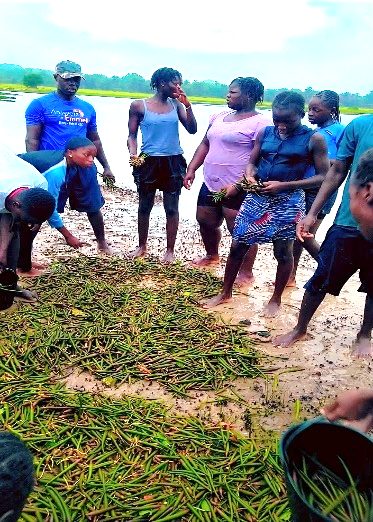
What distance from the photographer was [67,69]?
5316 millimetres

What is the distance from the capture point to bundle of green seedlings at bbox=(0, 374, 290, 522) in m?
2.37

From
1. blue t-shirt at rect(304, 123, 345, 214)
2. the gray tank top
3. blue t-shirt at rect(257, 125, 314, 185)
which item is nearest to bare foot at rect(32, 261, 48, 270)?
the gray tank top

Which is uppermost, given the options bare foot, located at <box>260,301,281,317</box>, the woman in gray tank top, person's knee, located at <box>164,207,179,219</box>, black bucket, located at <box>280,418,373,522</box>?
the woman in gray tank top

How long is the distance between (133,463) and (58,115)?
13.2 feet

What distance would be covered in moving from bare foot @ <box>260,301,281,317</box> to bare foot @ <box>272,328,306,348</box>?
0.49 m

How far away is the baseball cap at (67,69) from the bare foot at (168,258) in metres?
2.28

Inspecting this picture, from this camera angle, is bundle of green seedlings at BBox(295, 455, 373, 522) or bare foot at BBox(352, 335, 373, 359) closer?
bundle of green seedlings at BBox(295, 455, 373, 522)

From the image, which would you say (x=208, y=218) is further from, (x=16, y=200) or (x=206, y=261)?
(x=16, y=200)

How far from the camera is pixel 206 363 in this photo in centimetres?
370

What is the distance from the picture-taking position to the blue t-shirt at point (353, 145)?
3.32 m

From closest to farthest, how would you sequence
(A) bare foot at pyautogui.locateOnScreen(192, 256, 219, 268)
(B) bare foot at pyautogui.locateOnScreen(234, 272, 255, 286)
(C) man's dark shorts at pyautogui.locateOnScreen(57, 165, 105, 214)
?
(B) bare foot at pyautogui.locateOnScreen(234, 272, 255, 286) < (C) man's dark shorts at pyautogui.locateOnScreen(57, 165, 105, 214) < (A) bare foot at pyautogui.locateOnScreen(192, 256, 219, 268)

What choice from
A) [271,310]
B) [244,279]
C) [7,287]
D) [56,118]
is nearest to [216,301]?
[271,310]

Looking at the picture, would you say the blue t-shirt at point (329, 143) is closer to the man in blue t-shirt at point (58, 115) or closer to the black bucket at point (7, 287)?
the man in blue t-shirt at point (58, 115)

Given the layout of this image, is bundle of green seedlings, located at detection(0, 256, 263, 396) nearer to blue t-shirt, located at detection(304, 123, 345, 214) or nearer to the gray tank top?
blue t-shirt, located at detection(304, 123, 345, 214)
